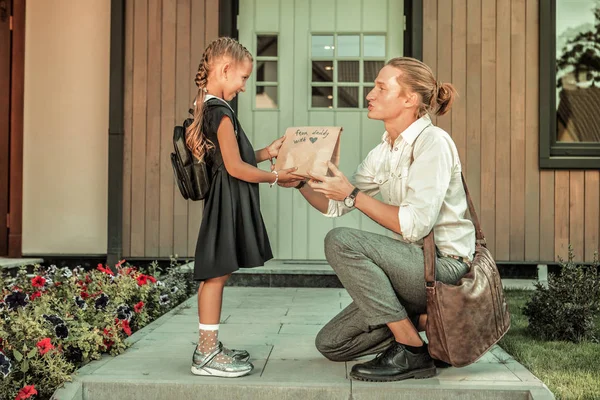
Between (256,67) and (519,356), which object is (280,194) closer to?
(256,67)

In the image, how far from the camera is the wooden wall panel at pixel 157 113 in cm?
634

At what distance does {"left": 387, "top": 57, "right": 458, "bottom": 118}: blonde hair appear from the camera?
3008 mm

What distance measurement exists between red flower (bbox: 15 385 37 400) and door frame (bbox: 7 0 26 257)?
415 cm

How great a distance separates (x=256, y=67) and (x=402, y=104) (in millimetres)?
3731

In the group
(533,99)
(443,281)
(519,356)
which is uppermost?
(533,99)

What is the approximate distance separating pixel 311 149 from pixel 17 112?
4509 mm

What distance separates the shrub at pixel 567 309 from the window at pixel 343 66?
3.02 metres

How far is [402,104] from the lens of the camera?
3.03m

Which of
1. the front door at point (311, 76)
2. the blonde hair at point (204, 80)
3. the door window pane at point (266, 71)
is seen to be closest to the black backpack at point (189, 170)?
the blonde hair at point (204, 80)

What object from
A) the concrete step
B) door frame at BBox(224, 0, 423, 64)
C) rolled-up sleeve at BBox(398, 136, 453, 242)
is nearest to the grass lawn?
rolled-up sleeve at BBox(398, 136, 453, 242)

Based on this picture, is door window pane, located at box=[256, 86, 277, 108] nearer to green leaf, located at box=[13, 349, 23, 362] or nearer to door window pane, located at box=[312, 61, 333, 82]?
door window pane, located at box=[312, 61, 333, 82]

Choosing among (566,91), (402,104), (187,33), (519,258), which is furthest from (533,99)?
(402,104)

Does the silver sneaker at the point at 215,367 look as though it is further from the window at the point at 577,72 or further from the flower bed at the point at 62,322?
the window at the point at 577,72

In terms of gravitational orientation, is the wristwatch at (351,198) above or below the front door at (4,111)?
below
